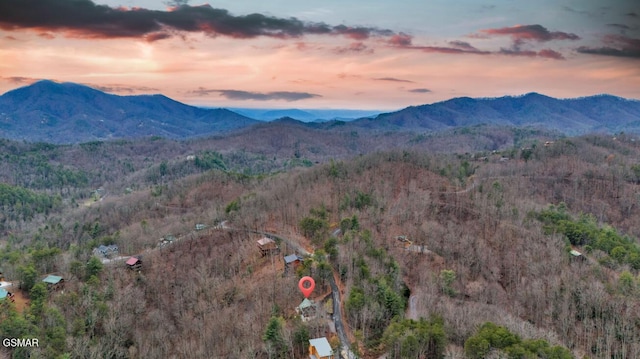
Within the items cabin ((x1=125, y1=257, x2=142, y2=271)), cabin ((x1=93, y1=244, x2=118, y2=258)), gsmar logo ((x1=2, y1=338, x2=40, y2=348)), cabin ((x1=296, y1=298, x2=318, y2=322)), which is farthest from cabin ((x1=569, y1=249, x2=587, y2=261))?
cabin ((x1=93, y1=244, x2=118, y2=258))

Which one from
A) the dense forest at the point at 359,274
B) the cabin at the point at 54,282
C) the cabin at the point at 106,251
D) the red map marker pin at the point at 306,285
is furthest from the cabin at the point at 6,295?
the red map marker pin at the point at 306,285

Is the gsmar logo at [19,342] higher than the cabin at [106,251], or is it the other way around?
the gsmar logo at [19,342]

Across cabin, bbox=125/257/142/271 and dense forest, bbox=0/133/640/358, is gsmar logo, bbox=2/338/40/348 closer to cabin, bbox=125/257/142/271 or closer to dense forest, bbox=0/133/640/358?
dense forest, bbox=0/133/640/358

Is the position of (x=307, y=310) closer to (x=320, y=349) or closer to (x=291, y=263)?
(x=320, y=349)

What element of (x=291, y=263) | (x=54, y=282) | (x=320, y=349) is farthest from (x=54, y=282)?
(x=320, y=349)

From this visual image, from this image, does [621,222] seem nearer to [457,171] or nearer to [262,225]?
[457,171]

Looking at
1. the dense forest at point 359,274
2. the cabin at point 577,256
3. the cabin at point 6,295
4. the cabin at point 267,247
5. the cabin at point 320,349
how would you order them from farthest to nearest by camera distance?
the cabin at point 267,247 → the cabin at point 577,256 → the cabin at point 6,295 → the dense forest at point 359,274 → the cabin at point 320,349

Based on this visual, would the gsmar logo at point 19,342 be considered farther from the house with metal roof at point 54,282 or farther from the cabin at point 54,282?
the house with metal roof at point 54,282
